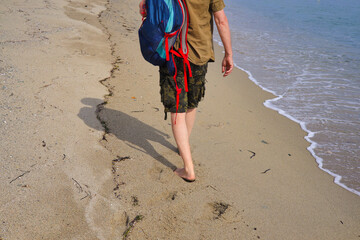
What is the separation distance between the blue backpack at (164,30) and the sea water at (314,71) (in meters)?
1.85

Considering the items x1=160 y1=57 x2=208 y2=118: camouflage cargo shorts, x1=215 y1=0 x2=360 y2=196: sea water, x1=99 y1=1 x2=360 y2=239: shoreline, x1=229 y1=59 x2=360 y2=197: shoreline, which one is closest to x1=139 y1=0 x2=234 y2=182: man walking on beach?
x1=160 y1=57 x2=208 y2=118: camouflage cargo shorts

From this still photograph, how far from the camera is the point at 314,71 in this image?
5703mm

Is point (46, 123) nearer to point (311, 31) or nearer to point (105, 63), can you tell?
point (105, 63)

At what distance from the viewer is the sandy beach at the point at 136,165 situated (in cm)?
206

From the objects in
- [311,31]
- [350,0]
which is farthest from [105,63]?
[350,0]

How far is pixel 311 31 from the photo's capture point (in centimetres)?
905

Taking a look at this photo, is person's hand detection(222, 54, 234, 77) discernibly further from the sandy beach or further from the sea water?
the sea water

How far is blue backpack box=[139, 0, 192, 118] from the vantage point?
6.65 ft

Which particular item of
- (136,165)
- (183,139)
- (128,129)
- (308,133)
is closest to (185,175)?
(183,139)

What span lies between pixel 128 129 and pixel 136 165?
0.60 metres

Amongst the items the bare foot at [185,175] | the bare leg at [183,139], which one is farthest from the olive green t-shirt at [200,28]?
the bare foot at [185,175]

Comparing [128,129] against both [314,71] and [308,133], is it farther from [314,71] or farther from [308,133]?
[314,71]

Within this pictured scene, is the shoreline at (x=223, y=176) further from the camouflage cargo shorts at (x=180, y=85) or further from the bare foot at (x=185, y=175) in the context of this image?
the camouflage cargo shorts at (x=180, y=85)

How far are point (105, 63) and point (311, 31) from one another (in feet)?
22.1
